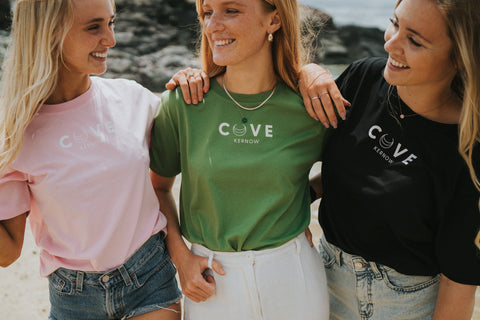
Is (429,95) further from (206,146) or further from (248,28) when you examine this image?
(206,146)

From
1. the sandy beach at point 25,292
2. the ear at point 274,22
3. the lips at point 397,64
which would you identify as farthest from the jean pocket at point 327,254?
the sandy beach at point 25,292

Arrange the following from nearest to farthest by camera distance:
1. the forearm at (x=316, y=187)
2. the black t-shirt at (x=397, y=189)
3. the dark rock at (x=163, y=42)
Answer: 1. the black t-shirt at (x=397, y=189)
2. the forearm at (x=316, y=187)
3. the dark rock at (x=163, y=42)

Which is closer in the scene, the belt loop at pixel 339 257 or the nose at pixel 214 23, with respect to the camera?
the nose at pixel 214 23

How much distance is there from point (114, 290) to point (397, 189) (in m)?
1.02

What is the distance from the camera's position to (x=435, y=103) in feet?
5.49

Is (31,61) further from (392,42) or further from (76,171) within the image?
(392,42)

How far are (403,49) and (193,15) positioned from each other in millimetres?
11315

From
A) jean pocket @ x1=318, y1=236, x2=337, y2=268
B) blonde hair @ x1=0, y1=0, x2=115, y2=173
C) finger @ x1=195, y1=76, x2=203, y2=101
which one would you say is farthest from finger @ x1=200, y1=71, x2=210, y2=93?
jean pocket @ x1=318, y1=236, x2=337, y2=268

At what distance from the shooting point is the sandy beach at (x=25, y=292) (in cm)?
301

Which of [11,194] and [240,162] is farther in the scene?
→ [240,162]

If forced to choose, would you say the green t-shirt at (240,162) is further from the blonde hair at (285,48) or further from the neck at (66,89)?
the neck at (66,89)

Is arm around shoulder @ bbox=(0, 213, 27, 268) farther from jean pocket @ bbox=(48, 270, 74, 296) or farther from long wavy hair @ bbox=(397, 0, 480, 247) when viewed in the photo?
long wavy hair @ bbox=(397, 0, 480, 247)

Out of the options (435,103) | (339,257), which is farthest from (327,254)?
(435,103)

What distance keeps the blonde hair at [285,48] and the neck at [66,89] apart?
0.48 meters
